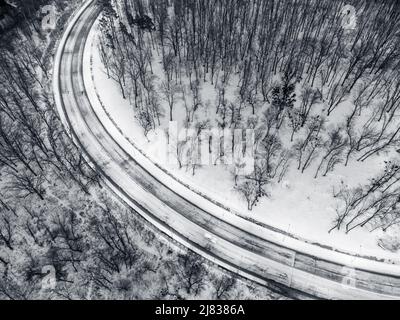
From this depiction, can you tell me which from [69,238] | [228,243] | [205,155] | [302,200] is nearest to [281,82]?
[205,155]

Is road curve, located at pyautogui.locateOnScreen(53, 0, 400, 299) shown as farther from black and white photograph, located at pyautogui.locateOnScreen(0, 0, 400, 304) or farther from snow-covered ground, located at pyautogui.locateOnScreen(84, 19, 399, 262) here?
snow-covered ground, located at pyautogui.locateOnScreen(84, 19, 399, 262)

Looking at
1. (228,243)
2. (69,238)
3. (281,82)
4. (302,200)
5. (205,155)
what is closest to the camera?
(228,243)

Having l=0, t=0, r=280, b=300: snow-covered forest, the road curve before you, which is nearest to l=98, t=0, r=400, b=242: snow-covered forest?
the road curve

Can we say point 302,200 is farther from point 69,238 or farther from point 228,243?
point 69,238

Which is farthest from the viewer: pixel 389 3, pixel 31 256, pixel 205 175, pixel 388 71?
pixel 389 3

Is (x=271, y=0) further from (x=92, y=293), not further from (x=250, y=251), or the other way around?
(x=92, y=293)

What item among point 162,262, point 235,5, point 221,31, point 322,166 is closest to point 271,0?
point 235,5
